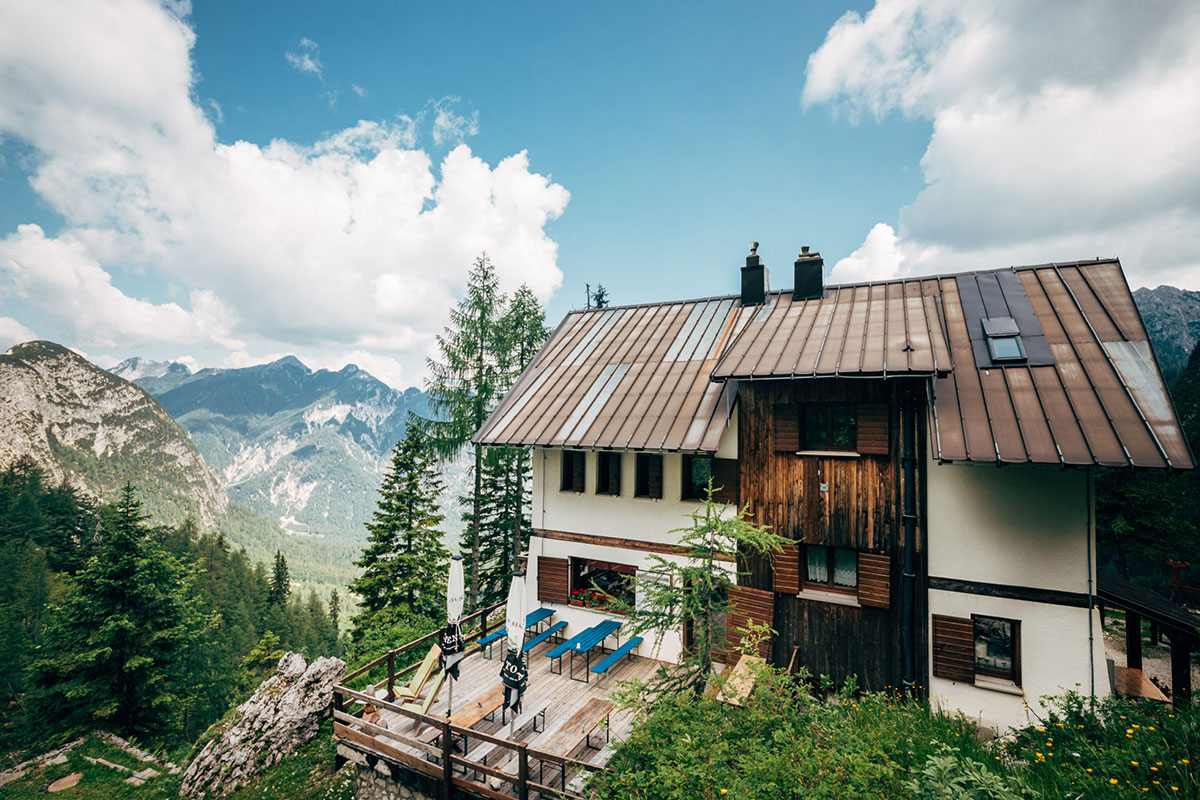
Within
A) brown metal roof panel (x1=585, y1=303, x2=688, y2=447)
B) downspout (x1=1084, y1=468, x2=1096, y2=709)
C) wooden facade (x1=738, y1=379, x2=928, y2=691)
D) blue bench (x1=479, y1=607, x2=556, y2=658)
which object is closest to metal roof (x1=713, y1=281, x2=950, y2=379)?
wooden facade (x1=738, y1=379, x2=928, y2=691)

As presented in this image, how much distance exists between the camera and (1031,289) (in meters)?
11.1

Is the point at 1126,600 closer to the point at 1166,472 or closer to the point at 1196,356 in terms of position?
the point at 1166,472

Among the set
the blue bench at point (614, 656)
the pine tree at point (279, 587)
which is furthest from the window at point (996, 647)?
the pine tree at point (279, 587)

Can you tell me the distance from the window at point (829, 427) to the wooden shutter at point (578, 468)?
560cm

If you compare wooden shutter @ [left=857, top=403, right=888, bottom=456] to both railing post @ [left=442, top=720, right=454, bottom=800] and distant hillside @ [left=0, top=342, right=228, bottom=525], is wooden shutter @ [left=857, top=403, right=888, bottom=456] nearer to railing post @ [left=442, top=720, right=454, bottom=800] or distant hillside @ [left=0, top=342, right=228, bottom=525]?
railing post @ [left=442, top=720, right=454, bottom=800]

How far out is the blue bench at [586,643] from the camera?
1105 centimetres

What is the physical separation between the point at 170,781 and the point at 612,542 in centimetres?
1668

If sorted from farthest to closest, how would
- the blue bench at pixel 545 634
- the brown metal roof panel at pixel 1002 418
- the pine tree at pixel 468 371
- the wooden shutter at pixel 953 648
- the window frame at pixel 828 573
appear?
1. the pine tree at pixel 468 371
2. the blue bench at pixel 545 634
3. the window frame at pixel 828 573
4. the wooden shutter at pixel 953 648
5. the brown metal roof panel at pixel 1002 418

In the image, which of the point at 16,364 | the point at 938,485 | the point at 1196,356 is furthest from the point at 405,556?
the point at 16,364

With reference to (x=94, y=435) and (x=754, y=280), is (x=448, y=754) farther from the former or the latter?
(x=94, y=435)

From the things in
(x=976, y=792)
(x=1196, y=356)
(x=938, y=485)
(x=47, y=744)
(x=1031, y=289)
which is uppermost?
(x=1196, y=356)

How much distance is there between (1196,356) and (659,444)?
219ft

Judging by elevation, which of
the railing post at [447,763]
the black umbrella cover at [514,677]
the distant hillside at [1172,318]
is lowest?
the railing post at [447,763]

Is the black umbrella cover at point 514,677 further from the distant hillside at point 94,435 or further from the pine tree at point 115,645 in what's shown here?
the distant hillside at point 94,435
